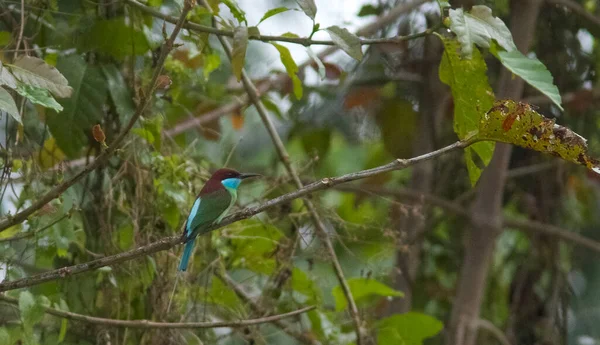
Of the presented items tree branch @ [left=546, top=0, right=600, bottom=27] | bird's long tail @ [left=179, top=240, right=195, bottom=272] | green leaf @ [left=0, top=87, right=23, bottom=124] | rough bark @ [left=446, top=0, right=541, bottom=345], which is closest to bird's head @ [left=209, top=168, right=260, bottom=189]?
bird's long tail @ [left=179, top=240, right=195, bottom=272]

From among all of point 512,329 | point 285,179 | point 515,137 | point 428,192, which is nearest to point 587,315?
point 512,329

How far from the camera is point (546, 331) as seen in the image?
329 centimetres

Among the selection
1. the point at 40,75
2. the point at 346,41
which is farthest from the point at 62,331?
the point at 346,41

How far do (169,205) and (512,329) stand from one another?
1.73 m

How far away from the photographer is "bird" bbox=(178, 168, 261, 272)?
6.13ft

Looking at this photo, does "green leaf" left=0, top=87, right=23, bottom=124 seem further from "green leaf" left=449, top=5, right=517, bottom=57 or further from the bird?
"green leaf" left=449, top=5, right=517, bottom=57

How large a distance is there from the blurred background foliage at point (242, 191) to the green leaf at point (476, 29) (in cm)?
41

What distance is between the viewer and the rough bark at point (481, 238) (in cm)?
308

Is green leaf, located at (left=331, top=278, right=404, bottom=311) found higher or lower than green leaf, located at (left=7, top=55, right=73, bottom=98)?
lower

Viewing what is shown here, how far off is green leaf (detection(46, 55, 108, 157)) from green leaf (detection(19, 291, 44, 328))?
0.43 metres

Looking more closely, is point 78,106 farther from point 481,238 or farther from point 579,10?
point 579,10

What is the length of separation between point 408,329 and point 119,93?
109cm

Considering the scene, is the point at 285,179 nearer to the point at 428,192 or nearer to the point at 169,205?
the point at 169,205

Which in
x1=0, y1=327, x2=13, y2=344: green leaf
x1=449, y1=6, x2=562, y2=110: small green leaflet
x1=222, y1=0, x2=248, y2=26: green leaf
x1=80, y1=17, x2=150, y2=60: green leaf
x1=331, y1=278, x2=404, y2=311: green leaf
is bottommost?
x1=331, y1=278, x2=404, y2=311: green leaf
